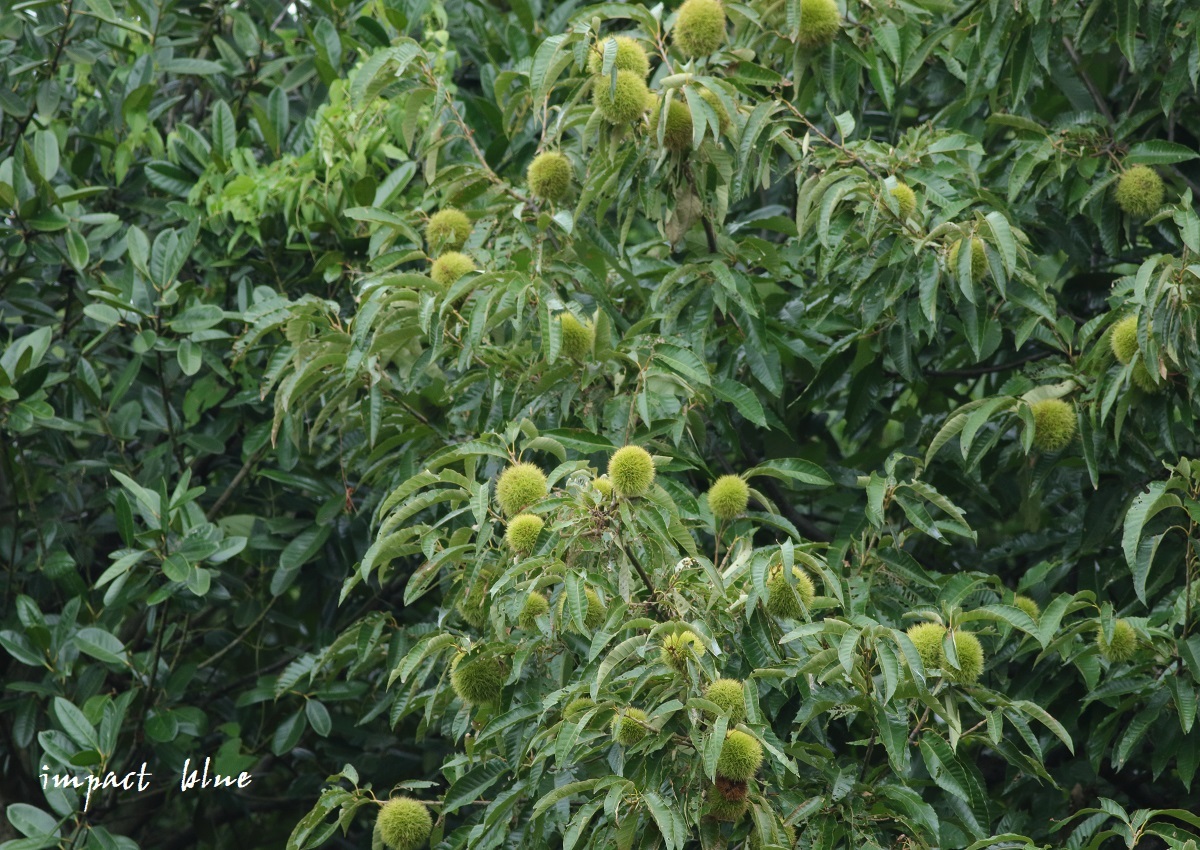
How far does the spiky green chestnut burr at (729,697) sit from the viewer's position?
194 cm

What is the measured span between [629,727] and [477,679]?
1.44ft

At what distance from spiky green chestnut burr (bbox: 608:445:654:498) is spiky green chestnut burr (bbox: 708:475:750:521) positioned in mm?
305

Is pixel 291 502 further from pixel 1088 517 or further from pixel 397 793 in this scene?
pixel 1088 517

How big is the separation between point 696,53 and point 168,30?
6.22 feet

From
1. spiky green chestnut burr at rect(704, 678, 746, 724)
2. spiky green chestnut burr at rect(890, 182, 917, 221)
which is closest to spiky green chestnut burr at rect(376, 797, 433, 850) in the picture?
spiky green chestnut burr at rect(704, 678, 746, 724)

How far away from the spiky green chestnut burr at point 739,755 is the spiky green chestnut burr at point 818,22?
1.40 meters

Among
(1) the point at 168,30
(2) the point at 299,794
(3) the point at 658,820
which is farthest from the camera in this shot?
(1) the point at 168,30

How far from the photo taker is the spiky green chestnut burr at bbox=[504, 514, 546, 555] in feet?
6.98

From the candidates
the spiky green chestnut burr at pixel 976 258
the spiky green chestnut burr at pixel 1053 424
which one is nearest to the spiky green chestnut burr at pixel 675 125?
the spiky green chestnut burr at pixel 976 258

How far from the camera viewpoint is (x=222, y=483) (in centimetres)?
377

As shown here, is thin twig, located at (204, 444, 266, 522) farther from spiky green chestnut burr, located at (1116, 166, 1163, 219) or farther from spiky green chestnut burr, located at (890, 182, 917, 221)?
spiky green chestnut burr, located at (1116, 166, 1163, 219)

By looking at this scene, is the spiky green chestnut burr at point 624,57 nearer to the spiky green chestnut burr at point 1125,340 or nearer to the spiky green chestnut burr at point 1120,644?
the spiky green chestnut burr at point 1125,340

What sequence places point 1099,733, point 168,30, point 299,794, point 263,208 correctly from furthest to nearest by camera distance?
1. point 168,30
2. point 299,794
3. point 263,208
4. point 1099,733

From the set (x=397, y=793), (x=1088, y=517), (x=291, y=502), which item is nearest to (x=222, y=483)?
(x=291, y=502)
